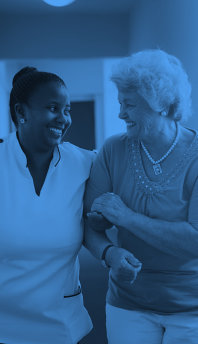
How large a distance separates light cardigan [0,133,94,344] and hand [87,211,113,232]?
0.16 ft

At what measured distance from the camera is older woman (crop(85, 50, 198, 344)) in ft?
3.47

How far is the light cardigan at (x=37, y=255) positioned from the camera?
1.07 metres

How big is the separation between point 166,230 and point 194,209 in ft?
0.34

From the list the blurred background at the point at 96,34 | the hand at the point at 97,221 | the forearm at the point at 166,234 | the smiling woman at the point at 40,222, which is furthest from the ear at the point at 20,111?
the blurred background at the point at 96,34

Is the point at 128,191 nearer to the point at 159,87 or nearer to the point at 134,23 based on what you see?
the point at 159,87

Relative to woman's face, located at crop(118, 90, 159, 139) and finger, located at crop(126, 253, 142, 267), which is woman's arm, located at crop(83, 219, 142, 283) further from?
woman's face, located at crop(118, 90, 159, 139)

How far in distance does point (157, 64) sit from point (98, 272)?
2.36m

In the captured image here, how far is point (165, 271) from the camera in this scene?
1.10 metres

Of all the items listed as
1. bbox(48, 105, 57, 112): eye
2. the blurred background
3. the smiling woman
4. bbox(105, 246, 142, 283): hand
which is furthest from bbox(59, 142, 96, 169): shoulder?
the blurred background

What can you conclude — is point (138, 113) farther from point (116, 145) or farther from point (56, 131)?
point (56, 131)

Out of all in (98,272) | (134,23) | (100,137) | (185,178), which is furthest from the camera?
(100,137)

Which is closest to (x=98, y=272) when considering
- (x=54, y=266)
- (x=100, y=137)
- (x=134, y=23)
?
(x=54, y=266)

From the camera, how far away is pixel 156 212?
1.08 m

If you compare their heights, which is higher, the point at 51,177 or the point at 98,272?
the point at 51,177
